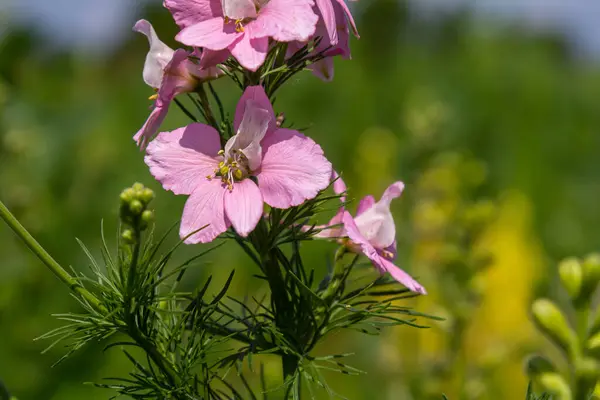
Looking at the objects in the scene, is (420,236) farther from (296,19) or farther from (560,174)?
(560,174)

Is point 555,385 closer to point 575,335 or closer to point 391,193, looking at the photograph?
point 575,335

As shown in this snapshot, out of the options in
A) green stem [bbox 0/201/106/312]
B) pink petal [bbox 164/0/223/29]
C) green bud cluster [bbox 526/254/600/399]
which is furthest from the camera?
green bud cluster [bbox 526/254/600/399]

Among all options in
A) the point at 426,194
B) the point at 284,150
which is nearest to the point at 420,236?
the point at 426,194

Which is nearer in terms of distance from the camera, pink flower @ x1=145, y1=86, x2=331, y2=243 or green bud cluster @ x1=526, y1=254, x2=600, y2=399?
pink flower @ x1=145, y1=86, x2=331, y2=243

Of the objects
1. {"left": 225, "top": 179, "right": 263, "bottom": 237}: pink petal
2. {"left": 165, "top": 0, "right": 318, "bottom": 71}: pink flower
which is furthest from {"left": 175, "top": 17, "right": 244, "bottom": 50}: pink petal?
{"left": 225, "top": 179, "right": 263, "bottom": 237}: pink petal

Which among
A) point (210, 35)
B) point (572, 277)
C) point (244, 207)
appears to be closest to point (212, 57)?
point (210, 35)

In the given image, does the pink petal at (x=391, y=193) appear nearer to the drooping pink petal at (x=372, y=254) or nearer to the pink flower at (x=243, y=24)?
the drooping pink petal at (x=372, y=254)

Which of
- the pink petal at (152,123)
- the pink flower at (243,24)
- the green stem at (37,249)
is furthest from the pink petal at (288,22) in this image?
the green stem at (37,249)

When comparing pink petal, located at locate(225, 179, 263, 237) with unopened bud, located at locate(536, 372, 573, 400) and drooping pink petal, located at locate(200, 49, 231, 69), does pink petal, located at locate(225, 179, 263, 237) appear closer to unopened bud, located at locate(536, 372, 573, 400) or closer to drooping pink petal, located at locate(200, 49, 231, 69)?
drooping pink petal, located at locate(200, 49, 231, 69)
